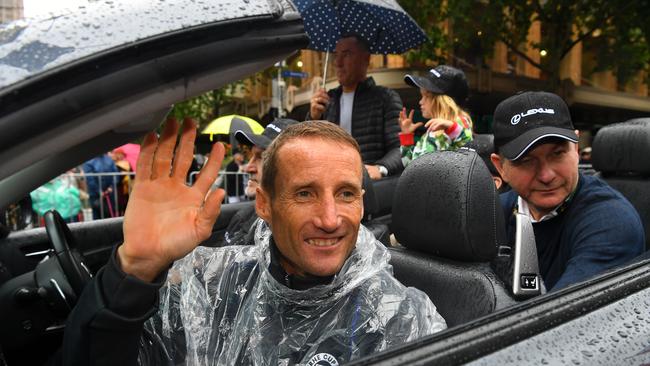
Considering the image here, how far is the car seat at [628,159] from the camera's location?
3031mm

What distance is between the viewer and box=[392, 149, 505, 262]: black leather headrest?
1.74 metres

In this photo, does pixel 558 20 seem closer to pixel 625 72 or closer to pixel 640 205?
pixel 625 72

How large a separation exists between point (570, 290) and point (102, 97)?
0.92m

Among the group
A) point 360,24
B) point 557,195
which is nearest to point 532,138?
point 557,195

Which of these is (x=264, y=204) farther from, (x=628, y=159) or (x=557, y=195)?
(x=628, y=159)

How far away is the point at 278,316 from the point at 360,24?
10.8 feet

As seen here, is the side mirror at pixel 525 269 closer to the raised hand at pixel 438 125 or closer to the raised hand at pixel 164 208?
the raised hand at pixel 164 208

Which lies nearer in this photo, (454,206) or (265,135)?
(454,206)

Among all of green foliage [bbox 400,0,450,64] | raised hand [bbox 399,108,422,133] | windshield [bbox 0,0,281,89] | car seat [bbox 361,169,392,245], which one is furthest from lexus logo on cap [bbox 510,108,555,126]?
green foliage [bbox 400,0,450,64]

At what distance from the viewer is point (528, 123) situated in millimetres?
2217

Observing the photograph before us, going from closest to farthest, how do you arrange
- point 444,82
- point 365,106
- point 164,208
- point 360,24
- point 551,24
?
point 164,208 → point 444,82 → point 365,106 → point 360,24 → point 551,24

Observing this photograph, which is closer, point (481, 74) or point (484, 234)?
point (484, 234)

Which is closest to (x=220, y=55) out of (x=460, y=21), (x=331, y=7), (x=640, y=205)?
(x=640, y=205)

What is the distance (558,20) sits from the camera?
12.9m
